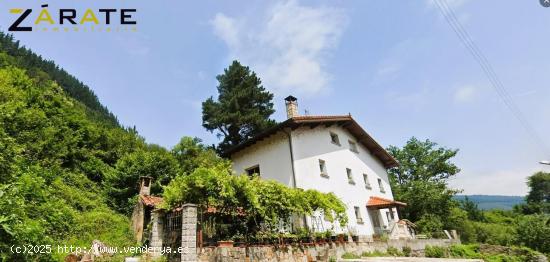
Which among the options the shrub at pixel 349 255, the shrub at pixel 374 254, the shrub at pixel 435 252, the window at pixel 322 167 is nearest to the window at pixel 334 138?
the window at pixel 322 167

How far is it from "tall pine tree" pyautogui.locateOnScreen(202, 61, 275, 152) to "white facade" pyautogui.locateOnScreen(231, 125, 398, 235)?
28.5ft

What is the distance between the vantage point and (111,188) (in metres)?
16.1

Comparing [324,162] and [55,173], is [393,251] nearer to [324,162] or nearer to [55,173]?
[324,162]

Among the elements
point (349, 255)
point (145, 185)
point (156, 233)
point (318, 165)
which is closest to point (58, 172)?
point (145, 185)

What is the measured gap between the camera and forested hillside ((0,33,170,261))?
5709mm

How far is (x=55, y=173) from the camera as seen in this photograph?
1546 cm

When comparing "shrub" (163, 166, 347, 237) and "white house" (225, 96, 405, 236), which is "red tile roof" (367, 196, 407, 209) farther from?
"shrub" (163, 166, 347, 237)

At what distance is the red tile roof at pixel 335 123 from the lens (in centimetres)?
1623

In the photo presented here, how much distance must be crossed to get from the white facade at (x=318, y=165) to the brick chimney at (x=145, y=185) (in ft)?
17.9

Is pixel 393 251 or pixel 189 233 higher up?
pixel 189 233

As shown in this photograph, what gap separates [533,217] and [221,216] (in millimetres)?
24248

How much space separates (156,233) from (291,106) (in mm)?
10523

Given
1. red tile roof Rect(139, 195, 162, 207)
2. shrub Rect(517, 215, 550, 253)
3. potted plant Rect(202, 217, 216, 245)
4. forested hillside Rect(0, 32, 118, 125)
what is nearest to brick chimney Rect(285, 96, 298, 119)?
red tile roof Rect(139, 195, 162, 207)

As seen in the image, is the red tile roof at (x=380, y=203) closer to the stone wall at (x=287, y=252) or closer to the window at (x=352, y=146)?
the window at (x=352, y=146)
